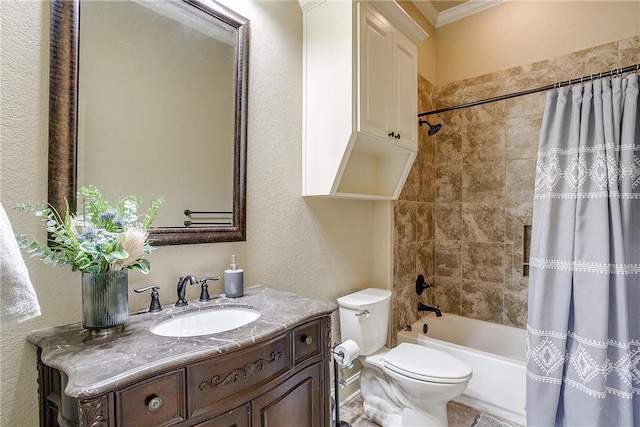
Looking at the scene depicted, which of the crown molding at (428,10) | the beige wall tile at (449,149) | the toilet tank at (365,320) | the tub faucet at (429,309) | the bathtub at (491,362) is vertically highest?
the crown molding at (428,10)

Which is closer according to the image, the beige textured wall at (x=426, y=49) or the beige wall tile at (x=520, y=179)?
the beige wall tile at (x=520, y=179)

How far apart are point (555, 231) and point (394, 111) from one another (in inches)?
44.3

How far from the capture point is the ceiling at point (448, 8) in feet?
8.74

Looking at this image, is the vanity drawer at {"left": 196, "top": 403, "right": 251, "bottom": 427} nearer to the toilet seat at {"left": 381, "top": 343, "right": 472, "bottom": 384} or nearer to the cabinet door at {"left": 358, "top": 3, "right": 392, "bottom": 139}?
the toilet seat at {"left": 381, "top": 343, "right": 472, "bottom": 384}

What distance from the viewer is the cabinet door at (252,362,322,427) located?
0.98 meters

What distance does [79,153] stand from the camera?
1.04m

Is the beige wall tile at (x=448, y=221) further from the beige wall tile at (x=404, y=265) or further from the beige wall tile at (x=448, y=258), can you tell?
the beige wall tile at (x=404, y=265)

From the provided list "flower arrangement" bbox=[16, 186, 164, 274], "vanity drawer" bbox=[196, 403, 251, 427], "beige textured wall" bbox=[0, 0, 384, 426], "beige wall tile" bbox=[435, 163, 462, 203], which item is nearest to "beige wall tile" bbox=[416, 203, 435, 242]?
"beige wall tile" bbox=[435, 163, 462, 203]

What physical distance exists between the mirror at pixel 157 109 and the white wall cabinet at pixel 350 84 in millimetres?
424

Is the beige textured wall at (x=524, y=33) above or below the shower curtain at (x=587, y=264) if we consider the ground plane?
above

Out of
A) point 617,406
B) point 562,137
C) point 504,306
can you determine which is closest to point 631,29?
point 562,137

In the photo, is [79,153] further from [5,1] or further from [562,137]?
[562,137]

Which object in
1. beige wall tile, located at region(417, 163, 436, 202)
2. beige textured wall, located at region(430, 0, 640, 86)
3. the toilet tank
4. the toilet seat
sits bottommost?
the toilet seat

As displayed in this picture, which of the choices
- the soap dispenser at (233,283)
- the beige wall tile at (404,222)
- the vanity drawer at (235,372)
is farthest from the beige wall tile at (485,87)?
the vanity drawer at (235,372)
